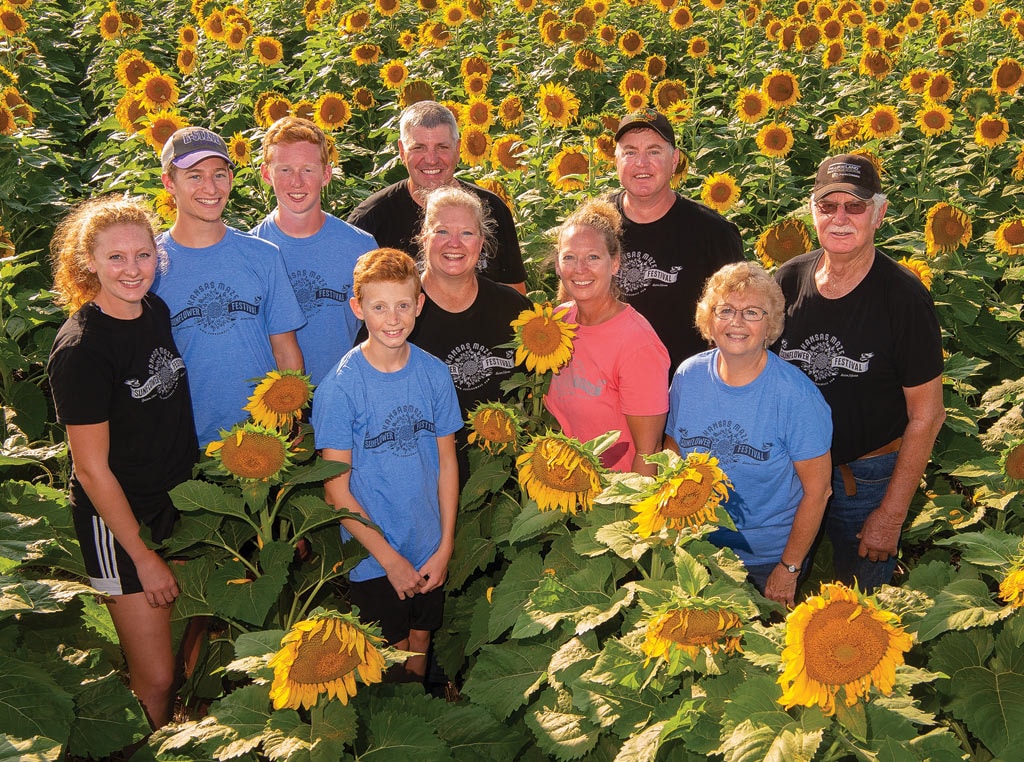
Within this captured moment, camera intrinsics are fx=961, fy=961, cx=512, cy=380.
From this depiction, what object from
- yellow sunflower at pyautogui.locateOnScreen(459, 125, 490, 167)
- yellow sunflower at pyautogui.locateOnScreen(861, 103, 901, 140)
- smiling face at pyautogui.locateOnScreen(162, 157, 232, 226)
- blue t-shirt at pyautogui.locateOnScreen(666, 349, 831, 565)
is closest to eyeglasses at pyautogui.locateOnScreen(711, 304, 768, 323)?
blue t-shirt at pyautogui.locateOnScreen(666, 349, 831, 565)

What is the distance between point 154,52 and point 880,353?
11334 millimetres

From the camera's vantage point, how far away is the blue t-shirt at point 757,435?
340cm

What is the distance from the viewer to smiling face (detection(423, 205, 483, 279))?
3.73 m

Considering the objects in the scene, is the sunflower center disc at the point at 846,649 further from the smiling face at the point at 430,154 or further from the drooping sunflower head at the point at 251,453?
the smiling face at the point at 430,154

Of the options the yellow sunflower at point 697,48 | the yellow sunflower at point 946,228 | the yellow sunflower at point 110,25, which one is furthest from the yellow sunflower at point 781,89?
the yellow sunflower at point 110,25

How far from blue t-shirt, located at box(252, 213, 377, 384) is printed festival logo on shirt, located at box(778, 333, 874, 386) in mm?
1912

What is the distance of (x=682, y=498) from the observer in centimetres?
255

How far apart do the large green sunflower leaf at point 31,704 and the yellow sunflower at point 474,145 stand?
4830 millimetres

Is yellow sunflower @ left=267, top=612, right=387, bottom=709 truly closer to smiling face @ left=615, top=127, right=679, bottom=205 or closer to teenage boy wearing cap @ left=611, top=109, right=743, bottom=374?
teenage boy wearing cap @ left=611, top=109, right=743, bottom=374

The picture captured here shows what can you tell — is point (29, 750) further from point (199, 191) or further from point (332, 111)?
point (332, 111)

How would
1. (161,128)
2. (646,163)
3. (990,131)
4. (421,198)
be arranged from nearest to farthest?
1. (646,163)
2. (421,198)
3. (161,128)
4. (990,131)

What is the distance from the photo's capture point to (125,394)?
3.36 meters

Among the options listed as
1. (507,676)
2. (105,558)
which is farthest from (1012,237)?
(105,558)

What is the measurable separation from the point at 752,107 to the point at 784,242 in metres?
2.38
